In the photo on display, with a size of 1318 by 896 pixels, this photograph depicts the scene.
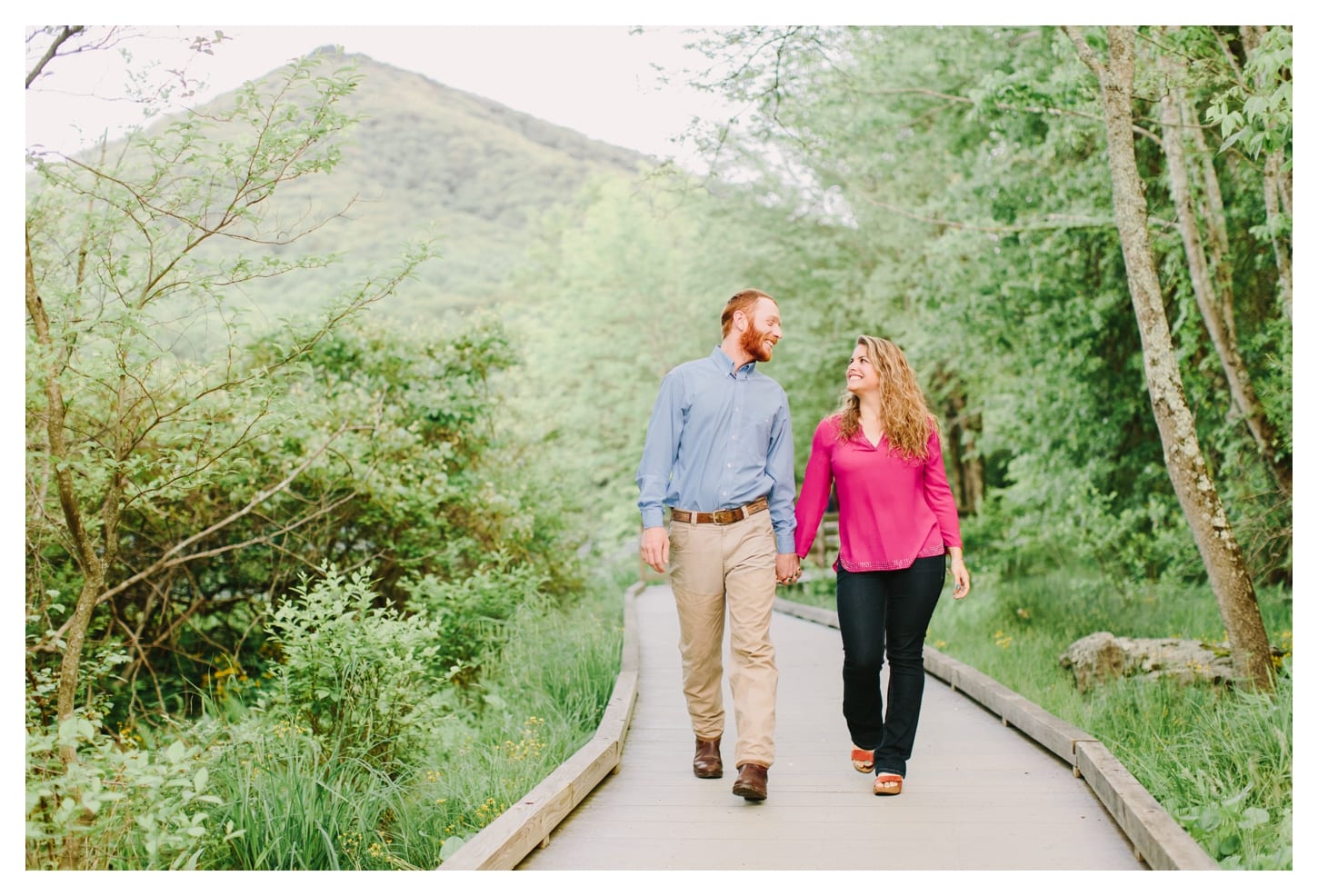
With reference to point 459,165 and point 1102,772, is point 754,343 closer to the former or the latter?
point 1102,772

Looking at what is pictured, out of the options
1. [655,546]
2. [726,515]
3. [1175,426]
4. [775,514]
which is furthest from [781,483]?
[1175,426]

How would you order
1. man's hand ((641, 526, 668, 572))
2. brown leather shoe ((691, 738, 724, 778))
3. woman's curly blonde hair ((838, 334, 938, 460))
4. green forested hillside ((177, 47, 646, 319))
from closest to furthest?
1. man's hand ((641, 526, 668, 572))
2. woman's curly blonde hair ((838, 334, 938, 460))
3. brown leather shoe ((691, 738, 724, 778))
4. green forested hillside ((177, 47, 646, 319))

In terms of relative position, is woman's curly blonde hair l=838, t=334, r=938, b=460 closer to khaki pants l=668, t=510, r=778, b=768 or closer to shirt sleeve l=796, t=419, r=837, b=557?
shirt sleeve l=796, t=419, r=837, b=557

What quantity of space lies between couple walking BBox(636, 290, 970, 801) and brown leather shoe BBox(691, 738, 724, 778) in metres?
0.35

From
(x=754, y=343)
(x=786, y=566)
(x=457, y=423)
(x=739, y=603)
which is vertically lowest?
(x=739, y=603)

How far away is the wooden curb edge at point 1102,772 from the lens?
3.25 metres

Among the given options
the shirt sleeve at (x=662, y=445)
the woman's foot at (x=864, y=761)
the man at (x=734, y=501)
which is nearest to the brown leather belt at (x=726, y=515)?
the man at (x=734, y=501)

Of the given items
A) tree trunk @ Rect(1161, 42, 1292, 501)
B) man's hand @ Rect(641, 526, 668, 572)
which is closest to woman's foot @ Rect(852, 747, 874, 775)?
man's hand @ Rect(641, 526, 668, 572)

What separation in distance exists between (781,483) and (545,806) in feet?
5.05

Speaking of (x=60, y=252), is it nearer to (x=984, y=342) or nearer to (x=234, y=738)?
(x=234, y=738)

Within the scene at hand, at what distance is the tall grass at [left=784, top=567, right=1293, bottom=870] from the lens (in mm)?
3852

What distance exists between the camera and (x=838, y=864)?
3533mm

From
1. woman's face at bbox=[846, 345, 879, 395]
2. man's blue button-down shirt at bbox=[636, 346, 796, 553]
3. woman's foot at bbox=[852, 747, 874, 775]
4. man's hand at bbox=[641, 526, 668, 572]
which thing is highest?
woman's face at bbox=[846, 345, 879, 395]

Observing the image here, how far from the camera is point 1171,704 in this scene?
18.2 ft
